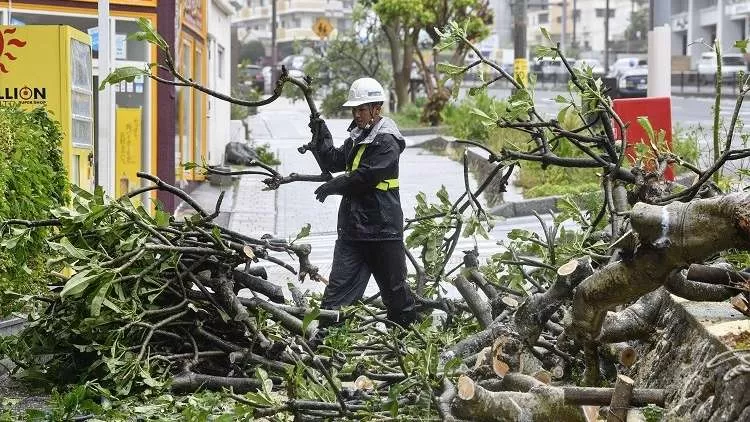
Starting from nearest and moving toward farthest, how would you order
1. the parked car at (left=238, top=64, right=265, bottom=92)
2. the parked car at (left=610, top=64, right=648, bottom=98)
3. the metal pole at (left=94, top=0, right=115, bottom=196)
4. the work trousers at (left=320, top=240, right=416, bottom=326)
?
1. the work trousers at (left=320, top=240, right=416, bottom=326)
2. the metal pole at (left=94, top=0, right=115, bottom=196)
3. the parked car at (left=610, top=64, right=648, bottom=98)
4. the parked car at (left=238, top=64, right=265, bottom=92)

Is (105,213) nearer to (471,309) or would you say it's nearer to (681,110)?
(471,309)

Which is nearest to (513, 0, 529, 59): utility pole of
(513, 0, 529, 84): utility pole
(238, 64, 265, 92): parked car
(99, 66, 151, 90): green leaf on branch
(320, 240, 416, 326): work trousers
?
(513, 0, 529, 84): utility pole

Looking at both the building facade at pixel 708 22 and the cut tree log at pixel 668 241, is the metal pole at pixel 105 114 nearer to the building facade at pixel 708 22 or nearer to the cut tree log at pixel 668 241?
the cut tree log at pixel 668 241

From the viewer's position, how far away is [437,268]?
29.0 feet

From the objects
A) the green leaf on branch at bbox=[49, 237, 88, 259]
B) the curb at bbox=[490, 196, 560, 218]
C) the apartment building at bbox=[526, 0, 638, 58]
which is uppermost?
the apartment building at bbox=[526, 0, 638, 58]

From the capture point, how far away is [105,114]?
1271 cm

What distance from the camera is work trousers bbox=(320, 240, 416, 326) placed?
840 centimetres

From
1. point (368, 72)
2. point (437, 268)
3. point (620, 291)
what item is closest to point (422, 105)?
point (368, 72)

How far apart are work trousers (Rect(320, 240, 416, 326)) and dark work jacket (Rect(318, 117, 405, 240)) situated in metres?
0.08

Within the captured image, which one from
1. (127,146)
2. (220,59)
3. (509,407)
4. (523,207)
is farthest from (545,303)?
(220,59)

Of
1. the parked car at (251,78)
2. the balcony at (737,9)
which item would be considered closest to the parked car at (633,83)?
the parked car at (251,78)

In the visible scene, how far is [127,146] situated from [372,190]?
7518 mm

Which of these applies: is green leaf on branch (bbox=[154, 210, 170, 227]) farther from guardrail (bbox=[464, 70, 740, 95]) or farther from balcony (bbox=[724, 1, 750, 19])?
balcony (bbox=[724, 1, 750, 19])

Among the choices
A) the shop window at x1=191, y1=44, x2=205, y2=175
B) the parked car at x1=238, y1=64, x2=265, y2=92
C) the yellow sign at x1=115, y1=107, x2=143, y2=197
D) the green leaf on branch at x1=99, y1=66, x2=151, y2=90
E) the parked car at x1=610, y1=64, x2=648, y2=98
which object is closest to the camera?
the green leaf on branch at x1=99, y1=66, x2=151, y2=90
